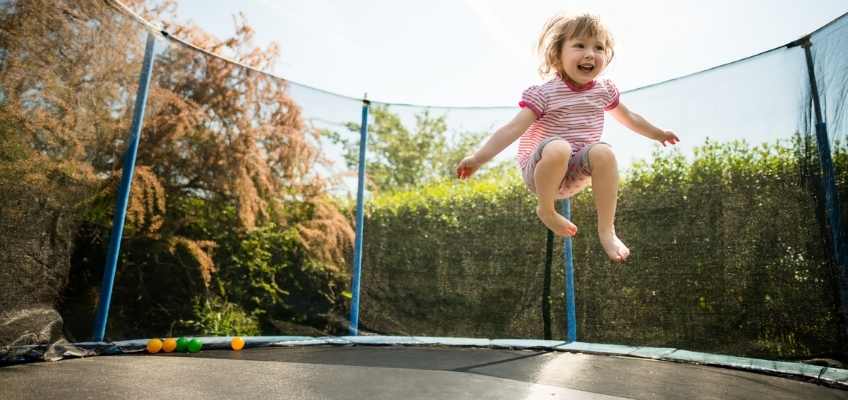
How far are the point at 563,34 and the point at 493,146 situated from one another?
0.42 m

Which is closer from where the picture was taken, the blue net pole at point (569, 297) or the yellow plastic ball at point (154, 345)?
the yellow plastic ball at point (154, 345)

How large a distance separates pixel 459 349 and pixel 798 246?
1.61 meters

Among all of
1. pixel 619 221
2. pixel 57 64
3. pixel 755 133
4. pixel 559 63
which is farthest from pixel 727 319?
pixel 57 64

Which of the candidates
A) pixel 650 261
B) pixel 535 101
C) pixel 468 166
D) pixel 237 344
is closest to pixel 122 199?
pixel 237 344

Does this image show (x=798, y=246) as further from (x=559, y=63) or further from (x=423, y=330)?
(x=423, y=330)

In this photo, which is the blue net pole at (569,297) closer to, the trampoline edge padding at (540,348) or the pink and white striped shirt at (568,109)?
the trampoline edge padding at (540,348)

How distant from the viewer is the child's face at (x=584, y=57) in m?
1.40

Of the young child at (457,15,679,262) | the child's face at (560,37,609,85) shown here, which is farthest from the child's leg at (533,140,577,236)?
the child's face at (560,37,609,85)

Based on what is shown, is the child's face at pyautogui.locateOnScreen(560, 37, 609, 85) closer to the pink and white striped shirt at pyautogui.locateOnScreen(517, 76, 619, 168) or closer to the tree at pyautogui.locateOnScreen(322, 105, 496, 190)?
the pink and white striped shirt at pyautogui.locateOnScreen(517, 76, 619, 168)

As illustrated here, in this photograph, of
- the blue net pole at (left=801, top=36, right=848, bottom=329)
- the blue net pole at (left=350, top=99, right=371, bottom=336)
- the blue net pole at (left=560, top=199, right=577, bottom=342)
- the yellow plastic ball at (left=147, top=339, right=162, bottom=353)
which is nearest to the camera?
the blue net pole at (left=801, top=36, right=848, bottom=329)

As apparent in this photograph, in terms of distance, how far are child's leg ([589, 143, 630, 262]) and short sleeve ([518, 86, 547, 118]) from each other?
→ 21cm

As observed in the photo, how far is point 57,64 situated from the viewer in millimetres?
2045

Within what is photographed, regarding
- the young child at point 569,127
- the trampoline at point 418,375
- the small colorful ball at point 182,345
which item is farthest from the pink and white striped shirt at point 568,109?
the small colorful ball at point 182,345

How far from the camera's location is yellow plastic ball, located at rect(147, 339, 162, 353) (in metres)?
2.25
